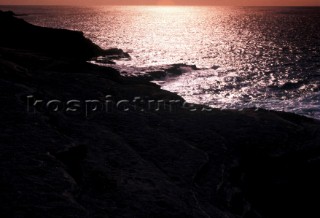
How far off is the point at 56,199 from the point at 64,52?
4728 cm

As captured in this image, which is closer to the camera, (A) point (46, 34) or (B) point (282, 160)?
(B) point (282, 160)

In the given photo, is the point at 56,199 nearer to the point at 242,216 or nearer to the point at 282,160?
the point at 242,216

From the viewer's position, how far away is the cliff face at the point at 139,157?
716 cm

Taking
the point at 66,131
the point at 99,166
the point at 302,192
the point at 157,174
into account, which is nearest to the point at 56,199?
the point at 99,166

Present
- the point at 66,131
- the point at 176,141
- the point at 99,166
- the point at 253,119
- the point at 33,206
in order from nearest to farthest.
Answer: the point at 33,206 < the point at 99,166 < the point at 66,131 < the point at 176,141 < the point at 253,119

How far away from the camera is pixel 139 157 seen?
9.38 m

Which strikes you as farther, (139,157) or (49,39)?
(49,39)

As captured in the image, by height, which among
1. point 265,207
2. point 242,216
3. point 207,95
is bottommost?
point 207,95

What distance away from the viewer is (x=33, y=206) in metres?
6.36

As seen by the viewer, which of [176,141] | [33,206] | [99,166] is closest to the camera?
[33,206]

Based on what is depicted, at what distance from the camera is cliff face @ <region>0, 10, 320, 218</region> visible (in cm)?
716

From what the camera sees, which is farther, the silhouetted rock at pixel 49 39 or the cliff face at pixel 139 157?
the silhouetted rock at pixel 49 39

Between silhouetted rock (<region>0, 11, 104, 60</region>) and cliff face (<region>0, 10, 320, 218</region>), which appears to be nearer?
cliff face (<region>0, 10, 320, 218</region>)

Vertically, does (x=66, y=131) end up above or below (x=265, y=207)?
above
